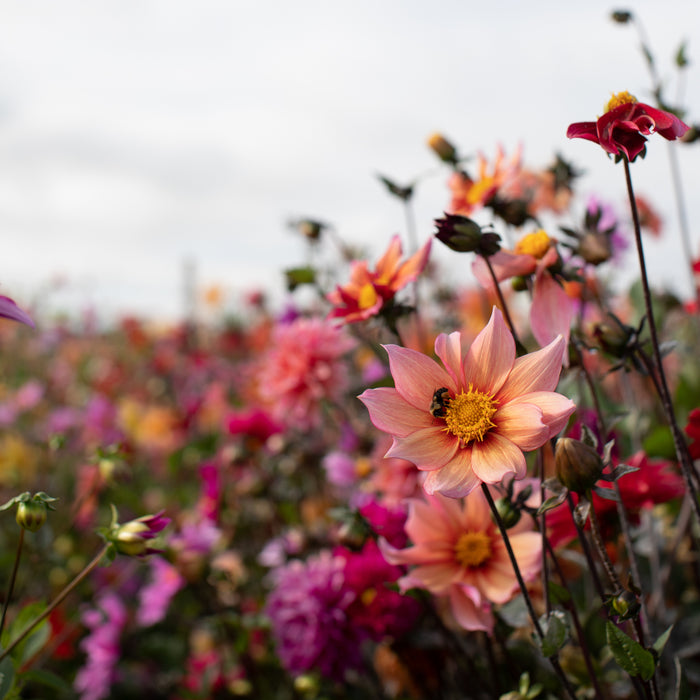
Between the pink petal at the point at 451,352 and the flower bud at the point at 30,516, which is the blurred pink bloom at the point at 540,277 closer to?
the pink petal at the point at 451,352

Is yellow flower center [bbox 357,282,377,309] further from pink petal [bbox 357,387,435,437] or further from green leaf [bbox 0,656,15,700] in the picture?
green leaf [bbox 0,656,15,700]

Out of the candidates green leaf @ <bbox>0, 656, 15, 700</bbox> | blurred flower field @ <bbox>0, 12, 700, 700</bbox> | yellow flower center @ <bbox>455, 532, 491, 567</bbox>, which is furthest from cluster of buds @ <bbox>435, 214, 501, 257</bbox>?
green leaf @ <bbox>0, 656, 15, 700</bbox>

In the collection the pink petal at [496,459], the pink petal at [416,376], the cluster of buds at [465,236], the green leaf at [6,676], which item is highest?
the cluster of buds at [465,236]

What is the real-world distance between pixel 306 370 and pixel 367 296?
50 cm

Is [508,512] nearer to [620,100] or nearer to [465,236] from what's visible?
[465,236]

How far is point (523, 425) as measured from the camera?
1.68 feet

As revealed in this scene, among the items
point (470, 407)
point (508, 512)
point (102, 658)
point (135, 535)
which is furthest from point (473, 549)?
point (102, 658)

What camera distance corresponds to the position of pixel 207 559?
4.16ft

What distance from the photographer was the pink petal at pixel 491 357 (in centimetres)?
54

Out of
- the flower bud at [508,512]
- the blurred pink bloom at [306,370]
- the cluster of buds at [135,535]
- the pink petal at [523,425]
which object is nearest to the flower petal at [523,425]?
the pink petal at [523,425]

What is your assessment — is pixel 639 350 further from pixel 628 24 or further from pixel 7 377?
pixel 7 377

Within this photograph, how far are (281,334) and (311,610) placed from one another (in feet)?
2.03

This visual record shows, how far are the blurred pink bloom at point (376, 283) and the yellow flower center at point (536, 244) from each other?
0.12 metres

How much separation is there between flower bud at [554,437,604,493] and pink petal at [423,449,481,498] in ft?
0.22
